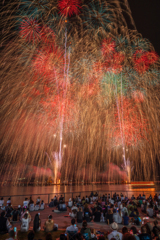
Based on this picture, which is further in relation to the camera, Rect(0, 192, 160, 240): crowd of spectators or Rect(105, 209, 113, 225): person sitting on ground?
Rect(105, 209, 113, 225): person sitting on ground

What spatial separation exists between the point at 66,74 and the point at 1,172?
114488 millimetres

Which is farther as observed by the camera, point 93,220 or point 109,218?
point 93,220

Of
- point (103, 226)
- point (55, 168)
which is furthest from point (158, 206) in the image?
point (55, 168)

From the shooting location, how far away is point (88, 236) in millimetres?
7961

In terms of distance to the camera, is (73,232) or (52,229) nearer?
(73,232)

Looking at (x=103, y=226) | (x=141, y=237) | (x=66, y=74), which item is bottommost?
(x=103, y=226)

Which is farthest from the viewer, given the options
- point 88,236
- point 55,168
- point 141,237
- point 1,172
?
point 1,172

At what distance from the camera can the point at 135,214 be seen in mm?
13438

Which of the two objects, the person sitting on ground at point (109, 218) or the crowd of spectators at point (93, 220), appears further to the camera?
the person sitting on ground at point (109, 218)

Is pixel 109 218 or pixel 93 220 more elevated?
pixel 109 218

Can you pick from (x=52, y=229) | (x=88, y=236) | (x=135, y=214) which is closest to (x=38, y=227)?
(x=52, y=229)

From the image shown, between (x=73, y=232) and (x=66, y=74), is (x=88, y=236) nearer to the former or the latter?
(x=73, y=232)

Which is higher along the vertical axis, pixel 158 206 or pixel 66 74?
pixel 66 74

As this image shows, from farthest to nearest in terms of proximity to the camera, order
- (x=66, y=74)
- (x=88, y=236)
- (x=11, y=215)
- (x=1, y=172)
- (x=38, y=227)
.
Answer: (x=1, y=172) → (x=66, y=74) → (x=11, y=215) → (x=38, y=227) → (x=88, y=236)
